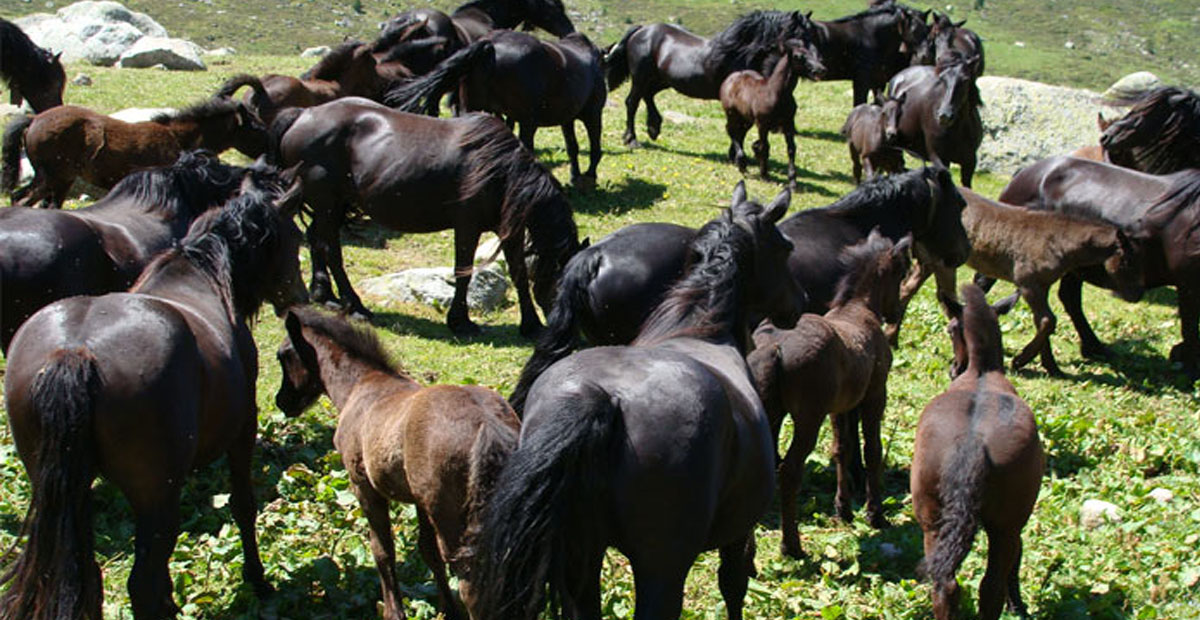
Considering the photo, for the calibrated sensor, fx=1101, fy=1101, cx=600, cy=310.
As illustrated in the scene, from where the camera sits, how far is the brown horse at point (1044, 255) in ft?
34.2

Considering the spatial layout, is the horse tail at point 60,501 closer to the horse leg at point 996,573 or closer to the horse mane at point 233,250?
the horse mane at point 233,250

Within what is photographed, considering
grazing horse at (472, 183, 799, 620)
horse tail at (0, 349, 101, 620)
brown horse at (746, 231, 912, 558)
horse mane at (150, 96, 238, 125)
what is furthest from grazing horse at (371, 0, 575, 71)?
grazing horse at (472, 183, 799, 620)

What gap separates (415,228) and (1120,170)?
7.58m

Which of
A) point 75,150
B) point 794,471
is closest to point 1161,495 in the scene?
point 794,471

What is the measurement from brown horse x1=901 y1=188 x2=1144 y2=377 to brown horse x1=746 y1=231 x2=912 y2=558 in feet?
8.32

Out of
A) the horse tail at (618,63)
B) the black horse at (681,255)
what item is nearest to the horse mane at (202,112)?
the black horse at (681,255)

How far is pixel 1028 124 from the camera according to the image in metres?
18.9

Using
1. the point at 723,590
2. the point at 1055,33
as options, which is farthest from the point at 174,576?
the point at 1055,33

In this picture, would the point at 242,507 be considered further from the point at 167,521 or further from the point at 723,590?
the point at 723,590

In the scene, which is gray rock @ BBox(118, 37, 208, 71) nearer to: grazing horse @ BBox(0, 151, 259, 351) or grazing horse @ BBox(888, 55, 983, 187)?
grazing horse @ BBox(888, 55, 983, 187)

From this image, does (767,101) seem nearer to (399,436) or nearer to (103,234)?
(103,234)

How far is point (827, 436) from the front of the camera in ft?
28.6

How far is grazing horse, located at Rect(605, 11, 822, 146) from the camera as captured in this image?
717 inches

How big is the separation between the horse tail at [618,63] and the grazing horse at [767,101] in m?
3.59
